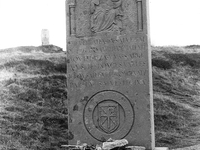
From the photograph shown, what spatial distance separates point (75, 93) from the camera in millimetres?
7453

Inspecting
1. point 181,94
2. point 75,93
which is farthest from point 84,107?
point 181,94

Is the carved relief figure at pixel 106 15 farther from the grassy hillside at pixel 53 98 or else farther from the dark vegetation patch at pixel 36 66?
the dark vegetation patch at pixel 36 66

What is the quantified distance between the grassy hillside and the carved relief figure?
16.9ft

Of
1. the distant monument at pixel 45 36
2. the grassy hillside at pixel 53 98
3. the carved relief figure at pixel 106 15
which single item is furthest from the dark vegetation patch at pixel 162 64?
the carved relief figure at pixel 106 15

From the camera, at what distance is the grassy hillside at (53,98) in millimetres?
11859

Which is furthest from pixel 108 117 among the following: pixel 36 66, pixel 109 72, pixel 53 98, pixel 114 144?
pixel 36 66

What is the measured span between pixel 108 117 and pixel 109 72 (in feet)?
3.00

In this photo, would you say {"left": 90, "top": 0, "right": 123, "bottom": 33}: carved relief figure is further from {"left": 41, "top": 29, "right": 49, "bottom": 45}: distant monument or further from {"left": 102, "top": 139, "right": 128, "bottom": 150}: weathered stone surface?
{"left": 41, "top": 29, "right": 49, "bottom": 45}: distant monument

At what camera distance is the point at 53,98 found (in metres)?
14.0

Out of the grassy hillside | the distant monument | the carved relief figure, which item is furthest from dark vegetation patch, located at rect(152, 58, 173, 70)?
the carved relief figure

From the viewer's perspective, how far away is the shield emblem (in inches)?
285

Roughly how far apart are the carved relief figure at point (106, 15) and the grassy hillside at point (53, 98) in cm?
515

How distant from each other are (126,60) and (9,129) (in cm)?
620

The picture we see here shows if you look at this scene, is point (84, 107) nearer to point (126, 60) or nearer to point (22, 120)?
point (126, 60)
